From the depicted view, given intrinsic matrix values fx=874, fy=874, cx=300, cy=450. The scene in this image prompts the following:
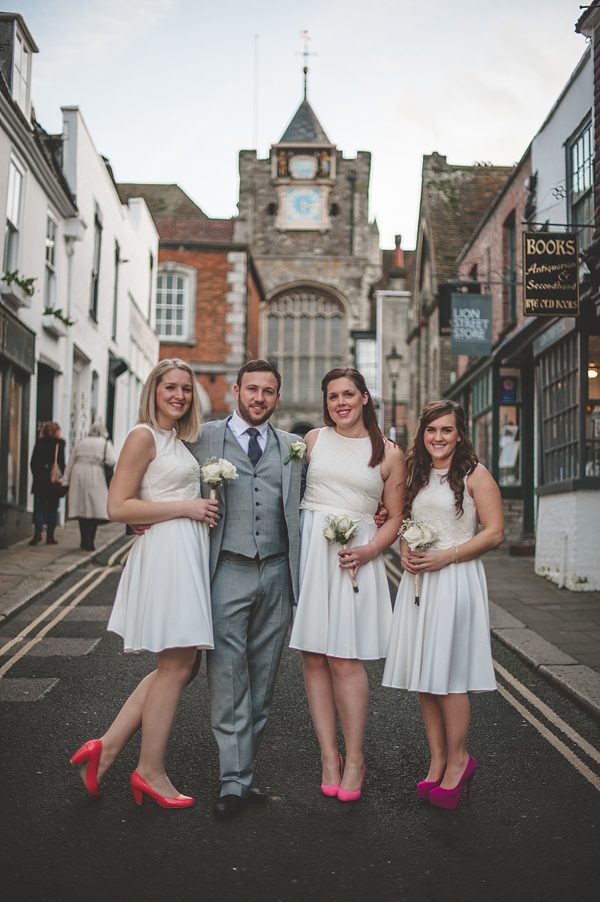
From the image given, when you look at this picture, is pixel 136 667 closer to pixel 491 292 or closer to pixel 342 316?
pixel 491 292

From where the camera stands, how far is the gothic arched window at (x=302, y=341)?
43.9 meters

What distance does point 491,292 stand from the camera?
1703cm

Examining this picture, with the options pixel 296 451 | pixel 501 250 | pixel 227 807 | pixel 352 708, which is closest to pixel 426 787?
pixel 352 708

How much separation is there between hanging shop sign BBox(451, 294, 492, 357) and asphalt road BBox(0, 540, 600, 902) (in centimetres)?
1080

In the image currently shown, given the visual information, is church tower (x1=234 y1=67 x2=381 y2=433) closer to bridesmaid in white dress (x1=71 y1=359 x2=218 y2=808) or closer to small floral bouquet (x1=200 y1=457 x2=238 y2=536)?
bridesmaid in white dress (x1=71 y1=359 x2=218 y2=808)

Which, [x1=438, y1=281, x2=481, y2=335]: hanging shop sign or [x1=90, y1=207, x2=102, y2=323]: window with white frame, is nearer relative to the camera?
[x1=438, y1=281, x2=481, y2=335]: hanging shop sign

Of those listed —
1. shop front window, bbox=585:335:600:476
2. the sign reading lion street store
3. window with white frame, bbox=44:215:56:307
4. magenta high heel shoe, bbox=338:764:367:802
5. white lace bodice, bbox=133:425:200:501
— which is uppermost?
window with white frame, bbox=44:215:56:307

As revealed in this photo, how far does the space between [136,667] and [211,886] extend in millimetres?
3423

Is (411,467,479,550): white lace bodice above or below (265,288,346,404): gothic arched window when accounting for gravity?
below

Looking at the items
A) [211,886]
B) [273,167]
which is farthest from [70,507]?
[273,167]

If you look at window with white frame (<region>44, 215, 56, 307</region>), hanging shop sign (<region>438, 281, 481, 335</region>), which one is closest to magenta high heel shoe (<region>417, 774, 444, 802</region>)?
window with white frame (<region>44, 215, 56, 307</region>)

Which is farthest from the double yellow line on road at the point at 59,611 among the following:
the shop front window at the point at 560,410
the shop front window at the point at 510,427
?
the shop front window at the point at 510,427

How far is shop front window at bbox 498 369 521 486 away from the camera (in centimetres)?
1568

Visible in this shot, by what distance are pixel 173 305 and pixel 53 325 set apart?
2030 centimetres
